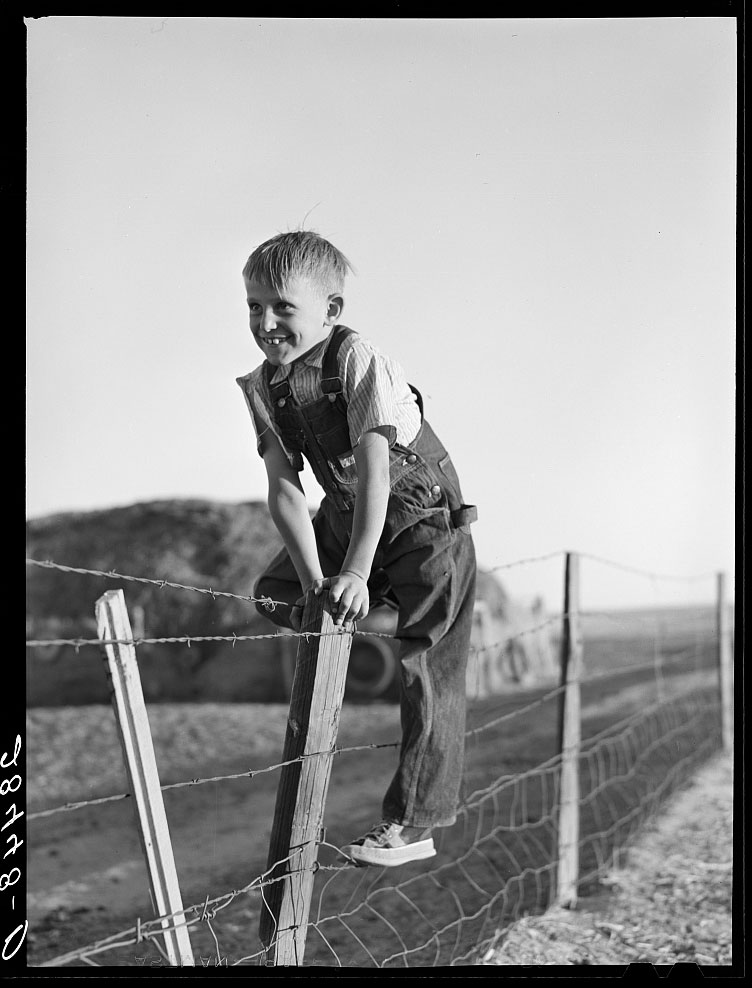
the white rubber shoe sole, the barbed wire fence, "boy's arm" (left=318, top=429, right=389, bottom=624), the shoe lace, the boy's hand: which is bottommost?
the barbed wire fence

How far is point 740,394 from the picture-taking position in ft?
9.18

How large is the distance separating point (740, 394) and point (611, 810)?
10.3 feet

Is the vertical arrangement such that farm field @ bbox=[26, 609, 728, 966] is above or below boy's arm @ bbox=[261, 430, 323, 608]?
below

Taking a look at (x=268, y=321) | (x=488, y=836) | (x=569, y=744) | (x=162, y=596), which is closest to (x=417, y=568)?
(x=268, y=321)

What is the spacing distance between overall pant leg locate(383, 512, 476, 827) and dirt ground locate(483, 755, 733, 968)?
87cm

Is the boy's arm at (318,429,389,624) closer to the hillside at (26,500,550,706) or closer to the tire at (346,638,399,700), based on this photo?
the hillside at (26,500,550,706)

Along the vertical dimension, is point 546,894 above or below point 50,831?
above

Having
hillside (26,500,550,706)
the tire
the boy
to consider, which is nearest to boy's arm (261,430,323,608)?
the boy

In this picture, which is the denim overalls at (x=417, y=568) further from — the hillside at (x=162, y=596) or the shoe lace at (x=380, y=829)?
the hillside at (x=162, y=596)

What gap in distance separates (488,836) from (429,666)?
149 cm

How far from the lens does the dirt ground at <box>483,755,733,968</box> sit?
3.36 meters
